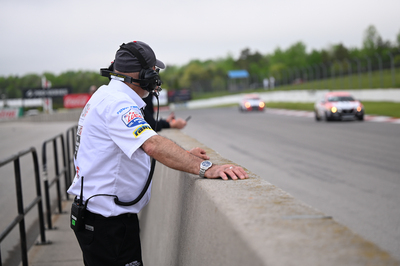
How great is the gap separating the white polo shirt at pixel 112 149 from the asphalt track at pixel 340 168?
1.52 metres

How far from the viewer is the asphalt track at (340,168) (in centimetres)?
583

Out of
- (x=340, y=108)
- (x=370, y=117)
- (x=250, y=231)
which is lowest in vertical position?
(x=370, y=117)

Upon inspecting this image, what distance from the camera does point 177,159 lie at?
2523mm

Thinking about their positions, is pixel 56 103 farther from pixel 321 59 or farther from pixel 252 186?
pixel 252 186

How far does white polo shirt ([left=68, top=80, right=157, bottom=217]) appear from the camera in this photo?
95.6 inches

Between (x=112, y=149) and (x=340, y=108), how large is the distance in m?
20.7

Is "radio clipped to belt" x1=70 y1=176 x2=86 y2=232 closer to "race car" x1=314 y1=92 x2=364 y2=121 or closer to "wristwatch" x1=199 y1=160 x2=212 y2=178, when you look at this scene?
"wristwatch" x1=199 y1=160 x2=212 y2=178

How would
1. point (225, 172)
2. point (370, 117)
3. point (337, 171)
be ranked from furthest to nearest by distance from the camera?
point (370, 117) < point (337, 171) < point (225, 172)

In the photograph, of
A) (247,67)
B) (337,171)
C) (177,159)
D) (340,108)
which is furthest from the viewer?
(247,67)

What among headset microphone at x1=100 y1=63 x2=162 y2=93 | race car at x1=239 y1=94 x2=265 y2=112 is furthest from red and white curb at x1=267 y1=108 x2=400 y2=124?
headset microphone at x1=100 y1=63 x2=162 y2=93

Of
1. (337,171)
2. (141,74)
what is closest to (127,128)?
(141,74)

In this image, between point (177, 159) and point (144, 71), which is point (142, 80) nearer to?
point (144, 71)

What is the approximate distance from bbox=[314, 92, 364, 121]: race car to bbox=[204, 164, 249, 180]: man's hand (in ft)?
66.6

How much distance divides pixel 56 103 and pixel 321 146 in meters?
A: 118
